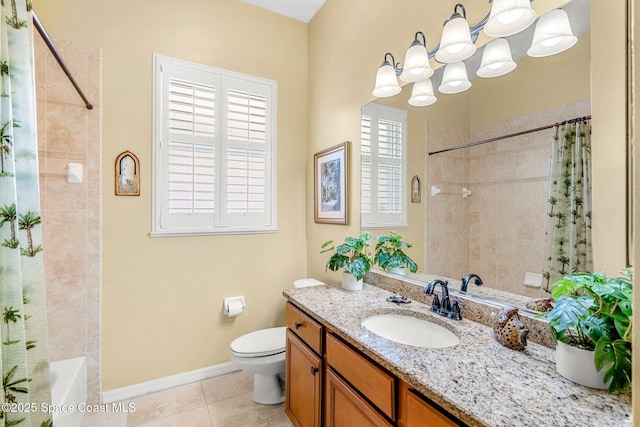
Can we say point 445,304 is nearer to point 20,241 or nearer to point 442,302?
point 442,302

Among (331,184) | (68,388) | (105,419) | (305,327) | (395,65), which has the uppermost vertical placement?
(395,65)

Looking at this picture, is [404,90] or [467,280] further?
[404,90]

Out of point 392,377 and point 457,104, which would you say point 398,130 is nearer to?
point 457,104

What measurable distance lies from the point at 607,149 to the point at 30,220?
72.1 inches

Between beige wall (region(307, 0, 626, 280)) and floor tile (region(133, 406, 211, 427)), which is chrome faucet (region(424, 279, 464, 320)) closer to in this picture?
beige wall (region(307, 0, 626, 280))

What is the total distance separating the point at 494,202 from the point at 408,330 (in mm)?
725

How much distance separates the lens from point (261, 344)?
2.06m

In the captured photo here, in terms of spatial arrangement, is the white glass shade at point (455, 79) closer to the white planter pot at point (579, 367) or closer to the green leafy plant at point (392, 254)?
the green leafy plant at point (392, 254)

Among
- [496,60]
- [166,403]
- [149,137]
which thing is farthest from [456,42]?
[166,403]

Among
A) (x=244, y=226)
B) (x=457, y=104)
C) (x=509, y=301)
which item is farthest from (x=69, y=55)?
(x=509, y=301)

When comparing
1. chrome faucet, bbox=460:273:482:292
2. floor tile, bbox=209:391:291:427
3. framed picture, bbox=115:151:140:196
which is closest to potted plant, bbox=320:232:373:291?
chrome faucet, bbox=460:273:482:292

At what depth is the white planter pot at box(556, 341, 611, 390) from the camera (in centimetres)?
80

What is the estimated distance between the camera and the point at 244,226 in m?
2.54

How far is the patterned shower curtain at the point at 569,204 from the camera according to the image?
1037 mm
